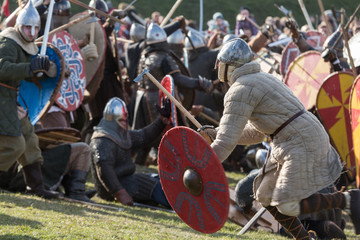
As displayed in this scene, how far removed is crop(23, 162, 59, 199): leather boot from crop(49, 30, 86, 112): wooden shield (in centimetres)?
103

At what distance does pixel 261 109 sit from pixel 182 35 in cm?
509

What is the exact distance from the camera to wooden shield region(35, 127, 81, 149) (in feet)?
21.4

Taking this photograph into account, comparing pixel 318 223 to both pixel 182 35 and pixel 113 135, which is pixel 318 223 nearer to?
pixel 113 135

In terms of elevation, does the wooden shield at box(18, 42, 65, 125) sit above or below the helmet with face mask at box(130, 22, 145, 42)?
below

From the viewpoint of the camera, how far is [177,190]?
456 centimetres

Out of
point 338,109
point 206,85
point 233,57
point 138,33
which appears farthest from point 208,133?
point 138,33

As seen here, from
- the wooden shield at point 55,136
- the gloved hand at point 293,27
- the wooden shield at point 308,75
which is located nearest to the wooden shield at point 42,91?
the wooden shield at point 55,136

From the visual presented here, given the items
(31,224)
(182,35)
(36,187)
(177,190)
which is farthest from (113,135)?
(182,35)

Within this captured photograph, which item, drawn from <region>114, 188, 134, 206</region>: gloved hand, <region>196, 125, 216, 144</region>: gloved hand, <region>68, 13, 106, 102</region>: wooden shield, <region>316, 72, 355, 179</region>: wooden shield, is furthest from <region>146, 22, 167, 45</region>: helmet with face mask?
<region>196, 125, 216, 144</region>: gloved hand

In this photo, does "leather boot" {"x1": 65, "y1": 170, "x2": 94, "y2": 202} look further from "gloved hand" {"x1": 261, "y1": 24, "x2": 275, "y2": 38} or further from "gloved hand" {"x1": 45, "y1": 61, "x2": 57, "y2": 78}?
"gloved hand" {"x1": 261, "y1": 24, "x2": 275, "y2": 38}

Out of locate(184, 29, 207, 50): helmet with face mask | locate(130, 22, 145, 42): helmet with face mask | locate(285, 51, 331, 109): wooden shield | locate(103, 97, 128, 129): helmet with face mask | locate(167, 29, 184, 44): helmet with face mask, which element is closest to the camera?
locate(103, 97, 128, 129): helmet with face mask

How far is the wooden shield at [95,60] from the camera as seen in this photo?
802cm

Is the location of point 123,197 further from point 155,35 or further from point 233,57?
point 233,57

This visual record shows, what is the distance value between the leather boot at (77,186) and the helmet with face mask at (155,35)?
2074 millimetres
